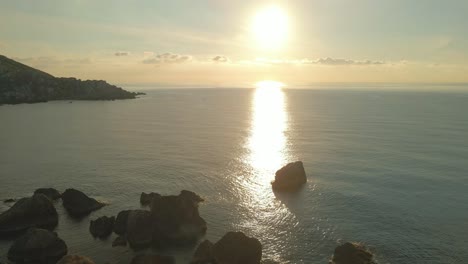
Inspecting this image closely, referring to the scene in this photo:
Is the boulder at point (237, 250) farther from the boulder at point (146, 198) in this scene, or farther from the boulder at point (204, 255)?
the boulder at point (146, 198)

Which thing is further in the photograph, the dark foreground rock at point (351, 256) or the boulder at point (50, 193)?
the boulder at point (50, 193)

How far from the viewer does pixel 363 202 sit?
55031 mm

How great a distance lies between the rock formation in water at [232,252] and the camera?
3619cm

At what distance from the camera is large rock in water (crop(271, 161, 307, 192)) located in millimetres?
63281

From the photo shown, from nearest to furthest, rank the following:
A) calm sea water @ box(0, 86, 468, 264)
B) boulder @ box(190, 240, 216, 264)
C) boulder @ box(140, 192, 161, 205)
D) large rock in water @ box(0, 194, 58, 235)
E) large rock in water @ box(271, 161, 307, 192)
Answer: boulder @ box(190, 240, 216, 264), calm sea water @ box(0, 86, 468, 264), large rock in water @ box(0, 194, 58, 235), boulder @ box(140, 192, 161, 205), large rock in water @ box(271, 161, 307, 192)

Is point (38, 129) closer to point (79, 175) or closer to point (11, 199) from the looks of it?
point (79, 175)

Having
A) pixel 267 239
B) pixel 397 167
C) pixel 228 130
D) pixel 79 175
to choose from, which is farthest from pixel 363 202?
pixel 228 130

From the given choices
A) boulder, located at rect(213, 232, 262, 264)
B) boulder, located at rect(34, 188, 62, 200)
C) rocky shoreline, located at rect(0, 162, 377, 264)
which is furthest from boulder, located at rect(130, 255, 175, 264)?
boulder, located at rect(34, 188, 62, 200)

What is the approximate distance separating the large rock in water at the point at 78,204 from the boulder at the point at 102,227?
7.01 metres

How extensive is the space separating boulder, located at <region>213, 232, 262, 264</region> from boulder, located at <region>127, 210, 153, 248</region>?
8.97 m

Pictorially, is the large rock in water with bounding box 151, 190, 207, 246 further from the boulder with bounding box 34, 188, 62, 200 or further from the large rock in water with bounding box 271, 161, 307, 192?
the large rock in water with bounding box 271, 161, 307, 192

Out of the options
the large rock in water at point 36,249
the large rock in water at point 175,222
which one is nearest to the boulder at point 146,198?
the large rock in water at point 175,222

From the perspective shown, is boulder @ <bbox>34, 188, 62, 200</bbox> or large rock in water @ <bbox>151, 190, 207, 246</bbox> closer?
large rock in water @ <bbox>151, 190, 207, 246</bbox>

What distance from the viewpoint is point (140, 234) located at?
41250mm
